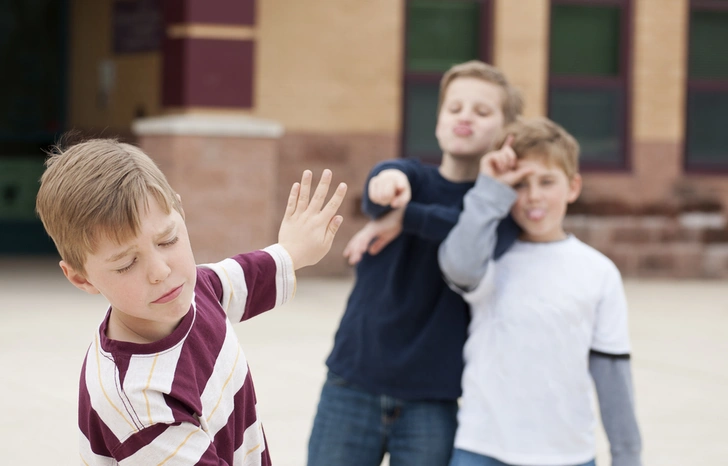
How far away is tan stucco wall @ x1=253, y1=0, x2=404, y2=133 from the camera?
437 inches

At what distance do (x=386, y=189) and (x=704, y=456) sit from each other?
9.32ft

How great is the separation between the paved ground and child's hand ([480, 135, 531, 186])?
7.31 feet

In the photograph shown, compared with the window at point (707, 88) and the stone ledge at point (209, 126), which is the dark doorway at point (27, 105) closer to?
the stone ledge at point (209, 126)

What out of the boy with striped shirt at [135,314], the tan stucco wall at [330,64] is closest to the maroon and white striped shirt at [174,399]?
the boy with striped shirt at [135,314]

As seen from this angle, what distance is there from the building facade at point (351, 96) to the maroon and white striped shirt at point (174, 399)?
27.1 feet

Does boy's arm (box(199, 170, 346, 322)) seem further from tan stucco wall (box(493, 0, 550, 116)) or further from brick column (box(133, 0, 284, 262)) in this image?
tan stucco wall (box(493, 0, 550, 116))

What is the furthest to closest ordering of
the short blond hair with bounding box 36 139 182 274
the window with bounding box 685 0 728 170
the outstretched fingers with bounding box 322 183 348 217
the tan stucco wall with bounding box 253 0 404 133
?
the window with bounding box 685 0 728 170
the tan stucco wall with bounding box 253 0 404 133
the outstretched fingers with bounding box 322 183 348 217
the short blond hair with bounding box 36 139 182 274

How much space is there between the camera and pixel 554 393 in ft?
9.32

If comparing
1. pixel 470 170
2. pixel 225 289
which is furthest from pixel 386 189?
pixel 225 289

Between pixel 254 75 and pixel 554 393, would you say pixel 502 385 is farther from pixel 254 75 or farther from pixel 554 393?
pixel 254 75

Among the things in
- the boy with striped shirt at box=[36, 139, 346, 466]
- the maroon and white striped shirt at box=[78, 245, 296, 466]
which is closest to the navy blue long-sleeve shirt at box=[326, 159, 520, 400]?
the maroon and white striped shirt at box=[78, 245, 296, 466]

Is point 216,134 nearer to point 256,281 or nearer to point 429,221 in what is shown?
point 429,221

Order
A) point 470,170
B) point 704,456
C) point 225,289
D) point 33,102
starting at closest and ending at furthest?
1. point 225,289
2. point 470,170
3. point 704,456
4. point 33,102

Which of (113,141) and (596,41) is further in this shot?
(596,41)
